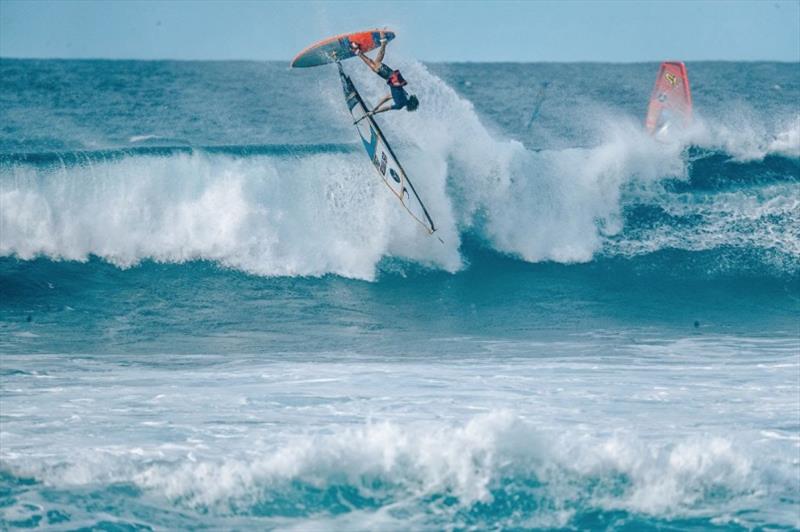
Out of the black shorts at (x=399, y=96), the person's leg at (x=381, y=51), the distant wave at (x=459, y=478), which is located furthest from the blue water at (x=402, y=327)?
the person's leg at (x=381, y=51)

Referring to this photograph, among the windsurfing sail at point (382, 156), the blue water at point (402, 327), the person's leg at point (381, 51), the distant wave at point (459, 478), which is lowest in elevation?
the distant wave at point (459, 478)

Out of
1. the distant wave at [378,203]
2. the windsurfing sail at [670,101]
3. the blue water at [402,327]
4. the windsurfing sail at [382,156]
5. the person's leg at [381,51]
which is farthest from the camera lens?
the windsurfing sail at [670,101]

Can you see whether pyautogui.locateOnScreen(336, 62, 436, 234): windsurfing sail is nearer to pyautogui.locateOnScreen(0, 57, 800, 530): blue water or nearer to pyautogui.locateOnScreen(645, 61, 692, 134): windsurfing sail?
pyautogui.locateOnScreen(0, 57, 800, 530): blue water

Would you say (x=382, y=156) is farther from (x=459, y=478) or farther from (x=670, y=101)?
(x=670, y=101)

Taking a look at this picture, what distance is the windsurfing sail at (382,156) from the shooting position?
1165cm

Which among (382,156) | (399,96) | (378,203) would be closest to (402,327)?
(382,156)

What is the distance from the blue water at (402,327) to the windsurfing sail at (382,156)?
0.52 metres

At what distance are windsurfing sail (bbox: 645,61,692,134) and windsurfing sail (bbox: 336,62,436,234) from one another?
6.53m

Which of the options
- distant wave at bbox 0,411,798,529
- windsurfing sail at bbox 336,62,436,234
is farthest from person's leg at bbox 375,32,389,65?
distant wave at bbox 0,411,798,529

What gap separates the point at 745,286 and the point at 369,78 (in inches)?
232

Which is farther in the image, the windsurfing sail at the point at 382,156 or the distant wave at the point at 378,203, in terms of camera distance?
the distant wave at the point at 378,203

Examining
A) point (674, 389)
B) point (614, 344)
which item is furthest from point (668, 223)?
point (674, 389)

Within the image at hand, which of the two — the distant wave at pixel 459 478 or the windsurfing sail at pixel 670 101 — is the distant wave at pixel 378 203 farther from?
the distant wave at pixel 459 478

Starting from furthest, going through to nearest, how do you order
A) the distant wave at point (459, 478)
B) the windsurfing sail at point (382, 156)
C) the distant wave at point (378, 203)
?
the distant wave at point (378, 203) → the windsurfing sail at point (382, 156) → the distant wave at point (459, 478)
